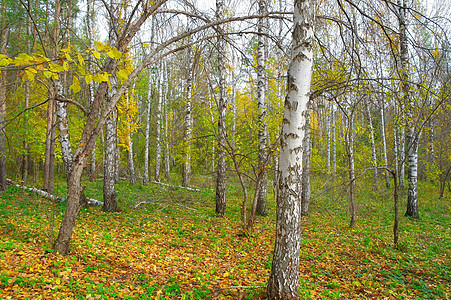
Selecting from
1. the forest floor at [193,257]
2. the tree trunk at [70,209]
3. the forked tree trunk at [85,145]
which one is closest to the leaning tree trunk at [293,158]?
the forest floor at [193,257]

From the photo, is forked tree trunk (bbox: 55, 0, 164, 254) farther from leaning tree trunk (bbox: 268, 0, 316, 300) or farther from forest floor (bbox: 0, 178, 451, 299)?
leaning tree trunk (bbox: 268, 0, 316, 300)

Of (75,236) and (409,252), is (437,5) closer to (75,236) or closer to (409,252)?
(409,252)

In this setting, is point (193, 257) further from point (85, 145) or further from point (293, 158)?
point (293, 158)

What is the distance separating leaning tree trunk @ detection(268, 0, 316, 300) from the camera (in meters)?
2.99

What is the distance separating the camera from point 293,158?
2.99 metres

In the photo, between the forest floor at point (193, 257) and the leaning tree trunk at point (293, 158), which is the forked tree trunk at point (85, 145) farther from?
the leaning tree trunk at point (293, 158)

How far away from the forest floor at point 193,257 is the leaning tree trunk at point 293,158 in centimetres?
70

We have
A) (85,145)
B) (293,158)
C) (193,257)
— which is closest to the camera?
(293,158)

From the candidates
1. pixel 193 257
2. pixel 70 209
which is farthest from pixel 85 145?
pixel 193 257

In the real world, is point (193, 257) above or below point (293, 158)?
below

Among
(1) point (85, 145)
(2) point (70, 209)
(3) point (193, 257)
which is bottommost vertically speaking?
(3) point (193, 257)

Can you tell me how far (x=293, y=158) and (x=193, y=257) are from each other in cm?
314

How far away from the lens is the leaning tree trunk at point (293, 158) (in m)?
2.99

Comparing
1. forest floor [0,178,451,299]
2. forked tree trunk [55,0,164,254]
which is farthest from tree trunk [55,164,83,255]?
forest floor [0,178,451,299]
